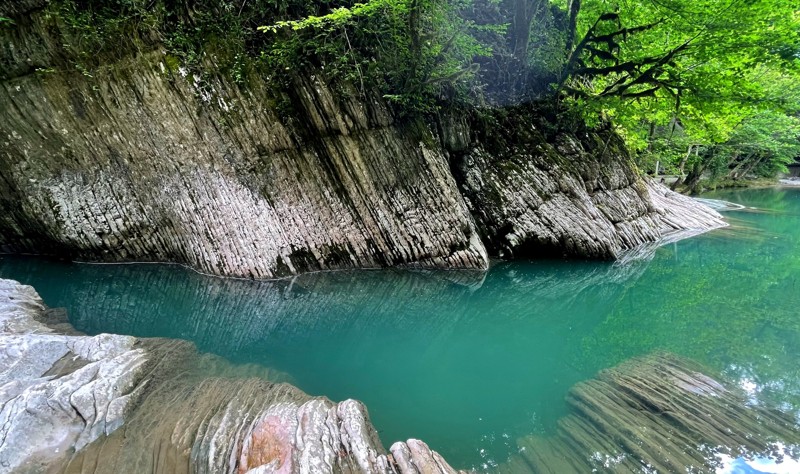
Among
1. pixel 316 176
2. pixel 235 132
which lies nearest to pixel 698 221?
pixel 316 176

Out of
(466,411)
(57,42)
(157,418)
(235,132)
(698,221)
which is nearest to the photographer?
(157,418)

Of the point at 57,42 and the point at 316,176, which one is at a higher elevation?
the point at 57,42

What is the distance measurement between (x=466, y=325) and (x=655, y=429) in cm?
384

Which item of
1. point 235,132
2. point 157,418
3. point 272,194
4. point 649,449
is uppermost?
point 235,132

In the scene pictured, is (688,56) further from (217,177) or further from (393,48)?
(217,177)

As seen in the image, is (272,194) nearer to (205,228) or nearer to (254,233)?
(254,233)

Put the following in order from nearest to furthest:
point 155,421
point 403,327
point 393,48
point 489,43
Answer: point 155,421
point 403,327
point 393,48
point 489,43

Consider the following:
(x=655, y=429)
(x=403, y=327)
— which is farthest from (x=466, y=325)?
(x=655, y=429)

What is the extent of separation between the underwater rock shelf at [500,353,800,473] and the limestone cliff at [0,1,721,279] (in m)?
6.35

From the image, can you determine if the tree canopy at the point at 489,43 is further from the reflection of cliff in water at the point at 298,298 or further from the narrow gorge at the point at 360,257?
the reflection of cliff in water at the point at 298,298

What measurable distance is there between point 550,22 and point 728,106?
6.23m

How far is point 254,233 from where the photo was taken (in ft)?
35.0

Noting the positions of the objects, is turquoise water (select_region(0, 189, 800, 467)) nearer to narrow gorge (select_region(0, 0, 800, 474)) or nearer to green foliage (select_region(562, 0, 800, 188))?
narrow gorge (select_region(0, 0, 800, 474))

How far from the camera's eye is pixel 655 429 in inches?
178
